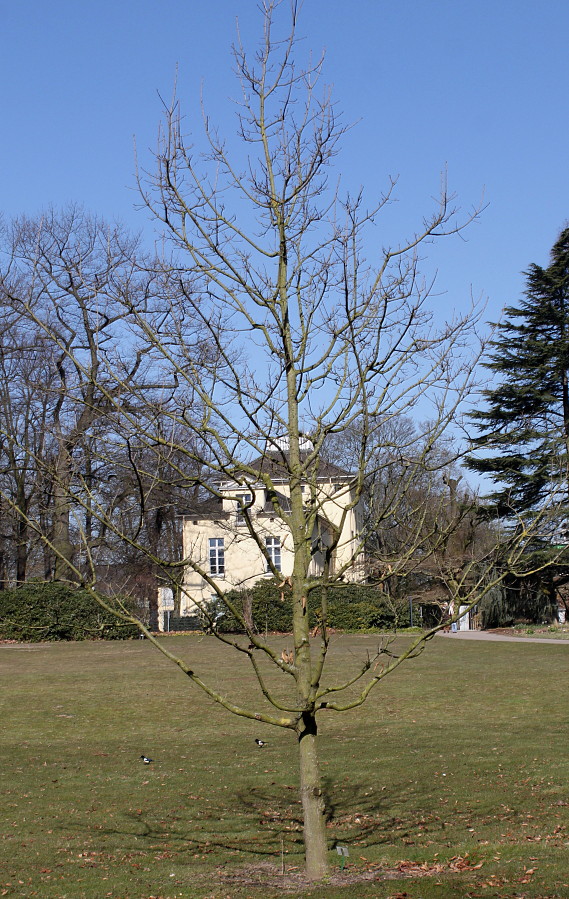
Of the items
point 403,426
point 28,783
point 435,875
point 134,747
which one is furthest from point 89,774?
point 403,426

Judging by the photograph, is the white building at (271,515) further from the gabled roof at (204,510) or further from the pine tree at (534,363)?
the pine tree at (534,363)

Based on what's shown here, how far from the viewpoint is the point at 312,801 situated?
6414 mm

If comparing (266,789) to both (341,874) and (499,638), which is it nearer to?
(341,874)

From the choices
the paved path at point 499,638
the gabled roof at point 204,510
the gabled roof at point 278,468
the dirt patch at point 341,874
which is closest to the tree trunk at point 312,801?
the dirt patch at point 341,874

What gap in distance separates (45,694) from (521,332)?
22692 millimetres

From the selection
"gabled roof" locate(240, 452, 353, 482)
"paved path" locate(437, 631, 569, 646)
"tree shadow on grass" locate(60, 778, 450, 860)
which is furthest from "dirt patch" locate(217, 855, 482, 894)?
"paved path" locate(437, 631, 569, 646)

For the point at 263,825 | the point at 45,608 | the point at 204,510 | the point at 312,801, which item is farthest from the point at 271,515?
the point at 45,608

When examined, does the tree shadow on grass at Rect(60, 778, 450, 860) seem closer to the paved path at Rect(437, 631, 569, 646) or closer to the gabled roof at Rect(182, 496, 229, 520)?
the gabled roof at Rect(182, 496, 229, 520)

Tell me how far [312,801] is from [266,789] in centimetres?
471

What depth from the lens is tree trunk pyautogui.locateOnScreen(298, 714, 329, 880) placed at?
637 cm

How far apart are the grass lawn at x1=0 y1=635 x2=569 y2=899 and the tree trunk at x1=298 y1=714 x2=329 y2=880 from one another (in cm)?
21

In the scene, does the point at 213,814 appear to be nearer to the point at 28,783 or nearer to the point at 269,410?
the point at 28,783

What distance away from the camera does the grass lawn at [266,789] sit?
7062mm

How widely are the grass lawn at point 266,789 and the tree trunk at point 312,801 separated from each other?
208mm
